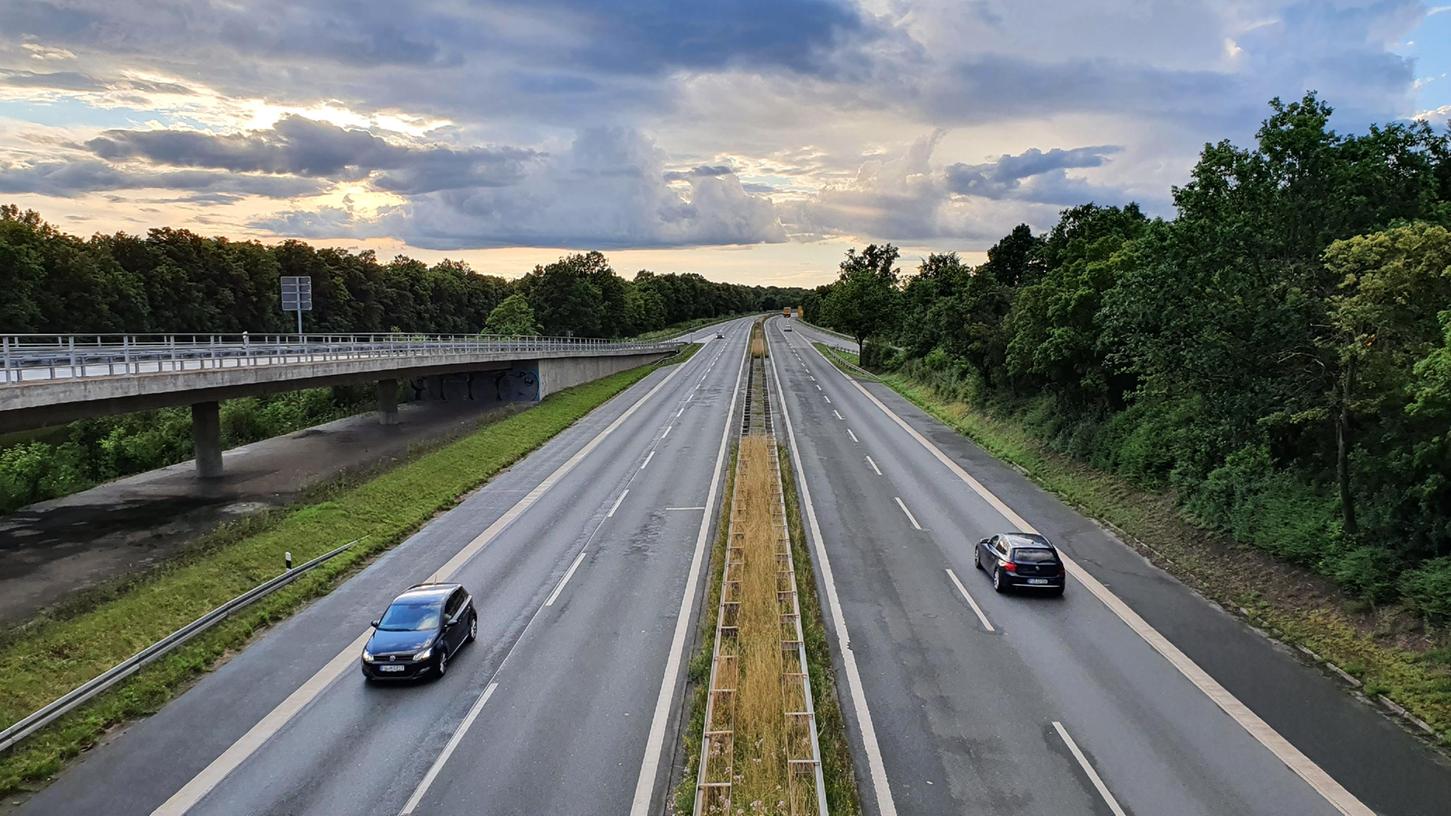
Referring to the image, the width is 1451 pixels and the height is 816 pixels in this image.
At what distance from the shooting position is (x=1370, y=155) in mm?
22141

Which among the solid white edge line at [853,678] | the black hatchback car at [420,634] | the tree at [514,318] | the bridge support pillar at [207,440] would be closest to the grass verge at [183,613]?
the black hatchback car at [420,634]

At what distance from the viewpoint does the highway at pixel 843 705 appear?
39.9 feet

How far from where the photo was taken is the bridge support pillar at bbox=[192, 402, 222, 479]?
3900cm

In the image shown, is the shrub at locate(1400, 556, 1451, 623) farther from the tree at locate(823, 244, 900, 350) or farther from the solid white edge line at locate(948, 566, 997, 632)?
the tree at locate(823, 244, 900, 350)

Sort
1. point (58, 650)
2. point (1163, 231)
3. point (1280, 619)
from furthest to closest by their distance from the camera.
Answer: point (1163, 231), point (1280, 619), point (58, 650)

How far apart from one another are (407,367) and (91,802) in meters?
38.8

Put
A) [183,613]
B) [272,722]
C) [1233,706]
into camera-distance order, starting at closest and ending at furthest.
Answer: [272,722], [1233,706], [183,613]

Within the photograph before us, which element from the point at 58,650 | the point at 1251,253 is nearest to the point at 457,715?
the point at 58,650

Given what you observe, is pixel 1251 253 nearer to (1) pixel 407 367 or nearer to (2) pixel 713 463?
(2) pixel 713 463

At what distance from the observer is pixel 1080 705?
14766 mm

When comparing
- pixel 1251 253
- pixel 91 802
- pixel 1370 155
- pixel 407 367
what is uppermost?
pixel 1370 155

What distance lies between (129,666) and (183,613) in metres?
3.54

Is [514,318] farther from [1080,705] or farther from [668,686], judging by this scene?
[1080,705]

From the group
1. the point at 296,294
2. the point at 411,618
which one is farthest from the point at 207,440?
the point at 411,618
